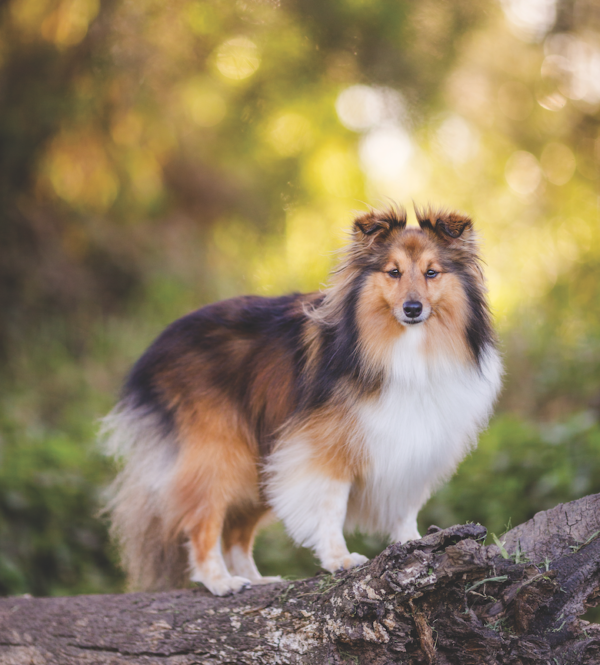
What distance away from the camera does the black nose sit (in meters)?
2.93

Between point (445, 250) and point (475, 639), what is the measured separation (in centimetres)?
165

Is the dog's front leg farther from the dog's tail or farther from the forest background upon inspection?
the forest background

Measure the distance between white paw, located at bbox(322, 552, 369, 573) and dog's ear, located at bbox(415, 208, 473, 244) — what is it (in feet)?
4.90

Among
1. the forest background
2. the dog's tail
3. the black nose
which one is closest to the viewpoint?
the black nose

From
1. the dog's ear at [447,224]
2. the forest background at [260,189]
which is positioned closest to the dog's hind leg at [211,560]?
the forest background at [260,189]

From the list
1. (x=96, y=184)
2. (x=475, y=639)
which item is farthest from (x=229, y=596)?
(x=96, y=184)

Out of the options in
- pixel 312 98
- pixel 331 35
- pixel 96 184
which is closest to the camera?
pixel 331 35

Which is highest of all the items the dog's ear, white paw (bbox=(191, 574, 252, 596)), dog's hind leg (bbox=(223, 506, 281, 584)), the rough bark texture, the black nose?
the dog's ear

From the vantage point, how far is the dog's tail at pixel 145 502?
11.6 ft

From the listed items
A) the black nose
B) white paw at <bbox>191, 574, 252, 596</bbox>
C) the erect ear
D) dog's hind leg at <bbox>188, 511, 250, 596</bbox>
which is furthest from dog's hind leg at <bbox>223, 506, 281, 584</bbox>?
the erect ear

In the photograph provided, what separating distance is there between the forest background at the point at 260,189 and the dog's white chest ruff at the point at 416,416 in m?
0.82

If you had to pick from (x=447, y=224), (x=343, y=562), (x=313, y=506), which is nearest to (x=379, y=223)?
(x=447, y=224)

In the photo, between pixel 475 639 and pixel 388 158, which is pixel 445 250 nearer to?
pixel 475 639

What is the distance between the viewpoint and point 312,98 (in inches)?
276
